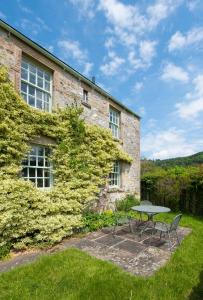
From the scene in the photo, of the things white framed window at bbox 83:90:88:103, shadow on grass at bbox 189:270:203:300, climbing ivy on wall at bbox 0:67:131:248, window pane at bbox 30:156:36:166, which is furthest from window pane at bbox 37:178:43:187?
shadow on grass at bbox 189:270:203:300

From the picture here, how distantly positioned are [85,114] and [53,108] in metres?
2.04

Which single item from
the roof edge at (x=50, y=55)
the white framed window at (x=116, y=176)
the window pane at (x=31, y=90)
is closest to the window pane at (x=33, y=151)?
the window pane at (x=31, y=90)

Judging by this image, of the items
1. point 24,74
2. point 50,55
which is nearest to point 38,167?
point 24,74

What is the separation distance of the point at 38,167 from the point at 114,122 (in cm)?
635

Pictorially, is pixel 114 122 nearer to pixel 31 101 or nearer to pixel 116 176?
pixel 116 176

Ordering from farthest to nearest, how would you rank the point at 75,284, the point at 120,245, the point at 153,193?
1. the point at 153,193
2. the point at 120,245
3. the point at 75,284

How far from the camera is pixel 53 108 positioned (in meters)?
8.49

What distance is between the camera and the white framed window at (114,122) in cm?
1260

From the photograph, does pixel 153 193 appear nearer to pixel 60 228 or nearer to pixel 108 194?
pixel 108 194

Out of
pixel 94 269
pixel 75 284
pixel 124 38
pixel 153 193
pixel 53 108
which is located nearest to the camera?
Result: pixel 75 284

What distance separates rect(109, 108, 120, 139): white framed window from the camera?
41.3ft

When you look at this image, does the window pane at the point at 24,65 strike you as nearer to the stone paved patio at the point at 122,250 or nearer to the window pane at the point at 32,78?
the window pane at the point at 32,78

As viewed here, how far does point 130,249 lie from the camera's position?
19.3 ft

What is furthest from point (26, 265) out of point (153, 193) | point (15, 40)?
point (153, 193)
